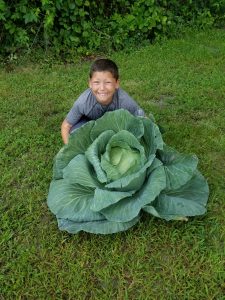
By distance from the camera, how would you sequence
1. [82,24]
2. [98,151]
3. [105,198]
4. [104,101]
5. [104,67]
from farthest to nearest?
[82,24]
[104,101]
[104,67]
[98,151]
[105,198]

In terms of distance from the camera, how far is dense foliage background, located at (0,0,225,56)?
17.6ft

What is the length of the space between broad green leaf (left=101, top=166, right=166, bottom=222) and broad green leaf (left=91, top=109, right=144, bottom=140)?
343mm

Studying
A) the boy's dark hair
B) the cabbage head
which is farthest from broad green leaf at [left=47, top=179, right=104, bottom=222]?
the boy's dark hair

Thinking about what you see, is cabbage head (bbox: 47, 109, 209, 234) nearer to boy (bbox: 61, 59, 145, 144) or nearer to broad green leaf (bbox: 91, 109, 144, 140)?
broad green leaf (bbox: 91, 109, 144, 140)

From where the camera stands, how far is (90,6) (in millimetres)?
5855

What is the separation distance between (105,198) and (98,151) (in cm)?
36

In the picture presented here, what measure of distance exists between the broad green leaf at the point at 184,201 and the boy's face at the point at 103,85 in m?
0.86

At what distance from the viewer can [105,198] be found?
2516mm

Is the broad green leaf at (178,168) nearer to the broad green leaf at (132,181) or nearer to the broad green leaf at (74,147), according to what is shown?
the broad green leaf at (132,181)

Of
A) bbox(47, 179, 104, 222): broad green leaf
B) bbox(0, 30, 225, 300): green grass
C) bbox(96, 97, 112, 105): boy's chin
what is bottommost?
bbox(0, 30, 225, 300): green grass

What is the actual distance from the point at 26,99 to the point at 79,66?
1.15 meters

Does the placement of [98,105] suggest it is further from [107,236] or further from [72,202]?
[107,236]

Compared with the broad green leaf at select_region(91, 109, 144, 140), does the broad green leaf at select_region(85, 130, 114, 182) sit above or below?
below

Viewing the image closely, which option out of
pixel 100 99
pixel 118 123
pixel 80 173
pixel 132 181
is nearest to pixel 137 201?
pixel 132 181
